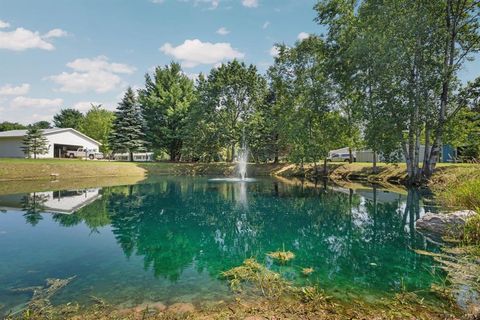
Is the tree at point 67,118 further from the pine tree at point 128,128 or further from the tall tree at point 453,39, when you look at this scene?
the tall tree at point 453,39

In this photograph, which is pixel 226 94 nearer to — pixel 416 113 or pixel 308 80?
pixel 308 80

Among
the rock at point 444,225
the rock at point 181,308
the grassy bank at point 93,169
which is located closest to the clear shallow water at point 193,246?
the rock at point 181,308

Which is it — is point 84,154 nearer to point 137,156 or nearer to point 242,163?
point 137,156

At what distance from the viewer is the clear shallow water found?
5.06m

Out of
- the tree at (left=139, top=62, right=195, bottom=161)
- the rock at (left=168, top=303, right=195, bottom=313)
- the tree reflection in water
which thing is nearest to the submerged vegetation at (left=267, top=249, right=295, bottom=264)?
the tree reflection in water

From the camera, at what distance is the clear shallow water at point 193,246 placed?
5.06m

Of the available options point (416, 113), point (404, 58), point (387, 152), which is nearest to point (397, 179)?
point (387, 152)

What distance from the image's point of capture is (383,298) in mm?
4559

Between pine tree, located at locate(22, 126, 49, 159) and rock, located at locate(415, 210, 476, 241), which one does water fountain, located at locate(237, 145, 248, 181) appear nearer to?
rock, located at locate(415, 210, 476, 241)

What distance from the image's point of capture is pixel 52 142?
38781 millimetres

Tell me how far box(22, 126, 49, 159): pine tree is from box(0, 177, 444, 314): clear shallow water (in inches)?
1010

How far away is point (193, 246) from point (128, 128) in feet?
121

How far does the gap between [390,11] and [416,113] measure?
23.8ft

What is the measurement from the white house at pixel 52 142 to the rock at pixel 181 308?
134ft
